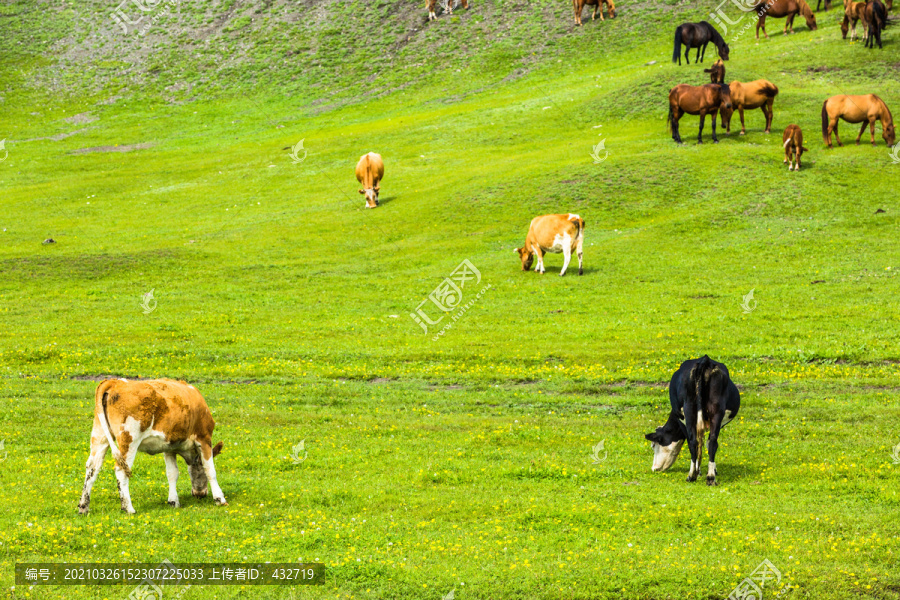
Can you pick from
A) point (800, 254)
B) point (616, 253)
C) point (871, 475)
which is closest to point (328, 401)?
point (871, 475)

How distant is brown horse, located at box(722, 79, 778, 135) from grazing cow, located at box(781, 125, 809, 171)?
5548mm

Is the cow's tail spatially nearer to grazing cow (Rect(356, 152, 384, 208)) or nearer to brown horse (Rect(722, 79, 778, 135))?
grazing cow (Rect(356, 152, 384, 208))

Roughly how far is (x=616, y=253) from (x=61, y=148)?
5310 centimetres

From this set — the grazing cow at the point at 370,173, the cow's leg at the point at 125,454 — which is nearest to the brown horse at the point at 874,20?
the grazing cow at the point at 370,173

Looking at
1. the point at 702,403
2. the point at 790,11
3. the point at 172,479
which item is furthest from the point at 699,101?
the point at 172,479

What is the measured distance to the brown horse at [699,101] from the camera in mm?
44406

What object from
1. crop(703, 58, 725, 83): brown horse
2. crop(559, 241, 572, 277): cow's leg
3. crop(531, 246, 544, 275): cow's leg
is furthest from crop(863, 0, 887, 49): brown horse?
crop(531, 246, 544, 275): cow's leg

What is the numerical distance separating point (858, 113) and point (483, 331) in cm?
2709

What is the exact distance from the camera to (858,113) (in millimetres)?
42406

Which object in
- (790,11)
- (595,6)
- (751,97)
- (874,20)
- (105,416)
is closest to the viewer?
(105,416)

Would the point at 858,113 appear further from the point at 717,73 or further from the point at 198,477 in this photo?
the point at 198,477

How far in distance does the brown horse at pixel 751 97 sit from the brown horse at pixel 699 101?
0.86 m

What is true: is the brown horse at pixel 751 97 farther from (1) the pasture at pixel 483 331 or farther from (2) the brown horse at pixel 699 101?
(1) the pasture at pixel 483 331

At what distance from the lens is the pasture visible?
36.7 ft
